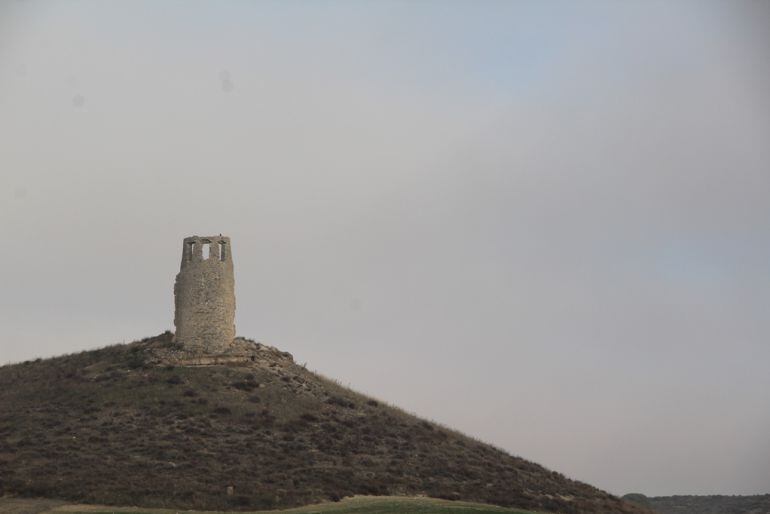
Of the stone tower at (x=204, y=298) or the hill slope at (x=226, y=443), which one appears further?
the stone tower at (x=204, y=298)

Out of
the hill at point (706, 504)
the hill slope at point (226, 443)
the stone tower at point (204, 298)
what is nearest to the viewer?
the hill slope at point (226, 443)

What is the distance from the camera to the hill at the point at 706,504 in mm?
81375

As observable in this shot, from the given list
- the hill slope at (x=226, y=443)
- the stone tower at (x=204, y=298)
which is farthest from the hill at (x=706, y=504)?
the stone tower at (x=204, y=298)

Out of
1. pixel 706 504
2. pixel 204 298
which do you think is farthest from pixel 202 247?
pixel 706 504

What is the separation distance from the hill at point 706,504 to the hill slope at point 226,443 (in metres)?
31.1

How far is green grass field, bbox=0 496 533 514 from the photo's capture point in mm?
37022

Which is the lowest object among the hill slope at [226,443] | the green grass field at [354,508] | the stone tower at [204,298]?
the green grass field at [354,508]

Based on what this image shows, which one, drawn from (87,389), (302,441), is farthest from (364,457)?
(87,389)

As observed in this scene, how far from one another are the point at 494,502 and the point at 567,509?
4.60m

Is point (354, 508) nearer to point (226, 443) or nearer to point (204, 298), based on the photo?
point (226, 443)

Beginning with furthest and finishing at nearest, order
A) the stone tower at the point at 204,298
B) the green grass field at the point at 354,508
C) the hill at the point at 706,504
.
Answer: the hill at the point at 706,504 < the stone tower at the point at 204,298 < the green grass field at the point at 354,508

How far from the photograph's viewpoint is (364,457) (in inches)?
1957

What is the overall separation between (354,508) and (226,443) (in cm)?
1186

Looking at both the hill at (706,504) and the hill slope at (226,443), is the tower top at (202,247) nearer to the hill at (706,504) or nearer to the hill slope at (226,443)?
the hill slope at (226,443)
